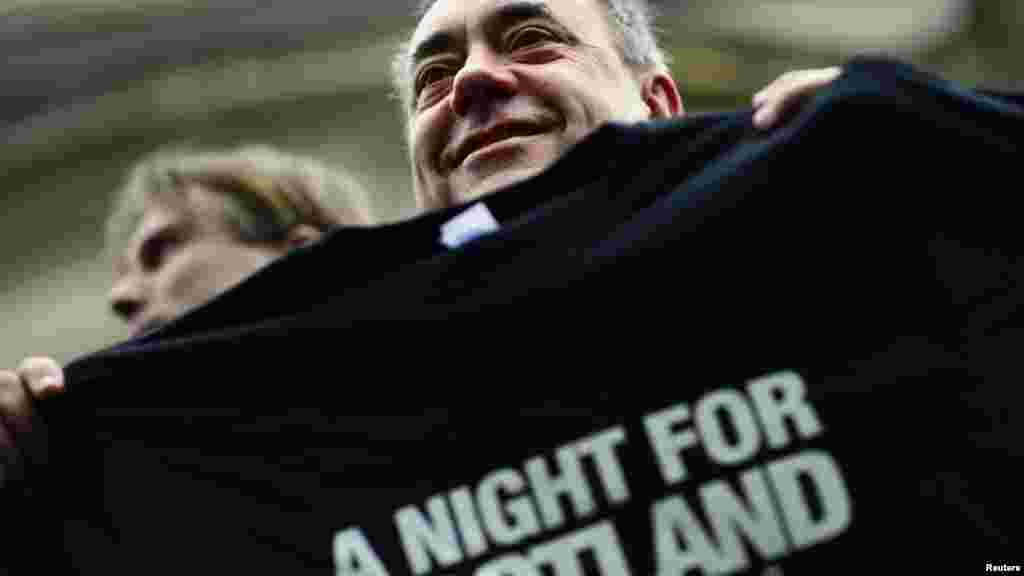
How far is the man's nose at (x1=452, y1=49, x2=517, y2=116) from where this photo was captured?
1639 mm

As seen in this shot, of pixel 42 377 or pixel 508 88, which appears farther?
pixel 508 88

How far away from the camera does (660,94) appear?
6.41ft

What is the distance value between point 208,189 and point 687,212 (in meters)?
1.48

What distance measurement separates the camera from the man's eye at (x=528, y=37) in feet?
5.73

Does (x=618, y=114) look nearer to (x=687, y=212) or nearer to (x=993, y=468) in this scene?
(x=687, y=212)

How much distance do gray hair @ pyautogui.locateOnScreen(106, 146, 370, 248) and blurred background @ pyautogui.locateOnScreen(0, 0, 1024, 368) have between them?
3630 millimetres

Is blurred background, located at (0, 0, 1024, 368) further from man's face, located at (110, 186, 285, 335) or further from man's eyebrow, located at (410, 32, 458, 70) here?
man's eyebrow, located at (410, 32, 458, 70)

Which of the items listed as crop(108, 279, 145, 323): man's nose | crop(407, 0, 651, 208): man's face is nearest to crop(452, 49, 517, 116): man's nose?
crop(407, 0, 651, 208): man's face

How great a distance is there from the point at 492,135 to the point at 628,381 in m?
0.47

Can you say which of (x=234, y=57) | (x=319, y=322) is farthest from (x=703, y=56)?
(x=319, y=322)

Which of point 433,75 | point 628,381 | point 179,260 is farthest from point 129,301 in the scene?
point 628,381

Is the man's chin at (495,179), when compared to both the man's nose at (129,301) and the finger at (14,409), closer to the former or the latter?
the finger at (14,409)

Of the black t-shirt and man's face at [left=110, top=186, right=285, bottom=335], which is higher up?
man's face at [left=110, top=186, right=285, bottom=335]

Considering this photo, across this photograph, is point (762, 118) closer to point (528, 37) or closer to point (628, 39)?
point (528, 37)
